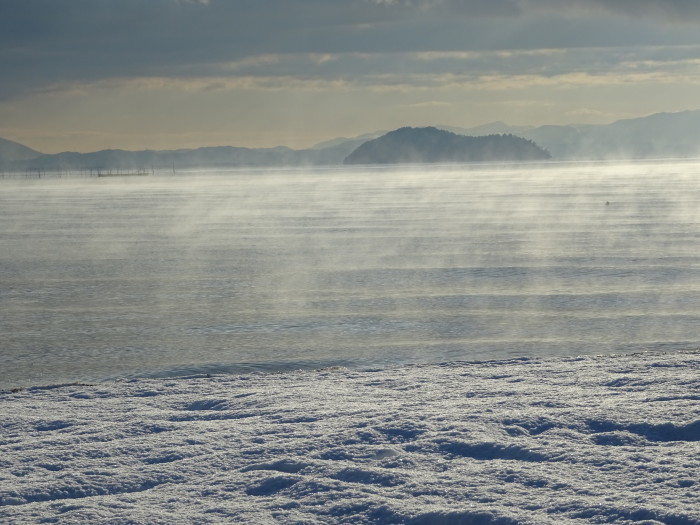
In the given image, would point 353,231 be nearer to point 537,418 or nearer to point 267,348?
point 267,348

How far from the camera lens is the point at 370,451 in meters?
8.85

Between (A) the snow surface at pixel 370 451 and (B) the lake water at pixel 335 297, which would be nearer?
(A) the snow surface at pixel 370 451

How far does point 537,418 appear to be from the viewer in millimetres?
9570

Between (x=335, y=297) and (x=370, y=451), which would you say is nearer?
(x=370, y=451)

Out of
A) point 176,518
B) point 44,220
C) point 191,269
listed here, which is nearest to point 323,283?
point 191,269

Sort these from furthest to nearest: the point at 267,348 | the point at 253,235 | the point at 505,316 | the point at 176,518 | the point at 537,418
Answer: the point at 253,235
the point at 505,316
the point at 267,348
the point at 537,418
the point at 176,518

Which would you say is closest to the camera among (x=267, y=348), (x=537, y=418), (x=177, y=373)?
(x=537, y=418)

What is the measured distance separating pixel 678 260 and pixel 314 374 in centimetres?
2035

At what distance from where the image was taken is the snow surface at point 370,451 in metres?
7.49

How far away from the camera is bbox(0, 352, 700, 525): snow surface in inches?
295

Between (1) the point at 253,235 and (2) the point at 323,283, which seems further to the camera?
(1) the point at 253,235

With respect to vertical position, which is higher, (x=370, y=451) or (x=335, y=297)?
(x=335, y=297)

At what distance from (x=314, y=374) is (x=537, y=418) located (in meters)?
4.55

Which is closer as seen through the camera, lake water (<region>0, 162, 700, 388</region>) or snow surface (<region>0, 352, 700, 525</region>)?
snow surface (<region>0, 352, 700, 525</region>)
